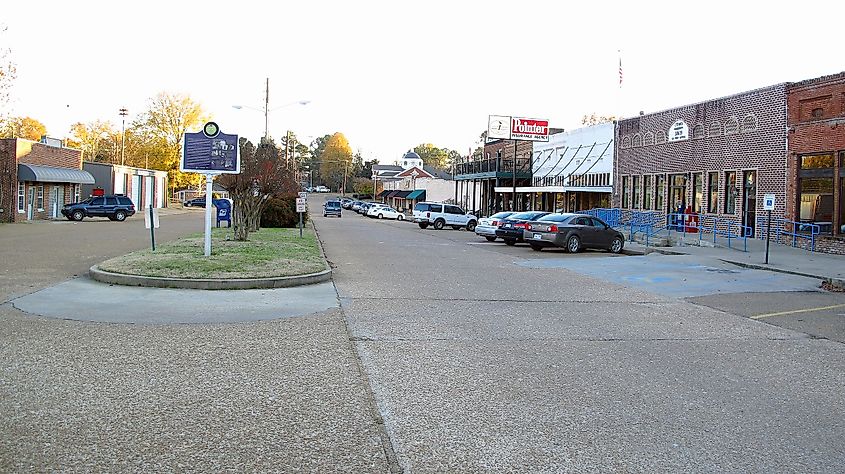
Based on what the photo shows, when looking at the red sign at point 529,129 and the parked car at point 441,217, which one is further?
the red sign at point 529,129

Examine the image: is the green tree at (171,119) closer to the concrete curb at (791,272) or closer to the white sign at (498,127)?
the white sign at (498,127)

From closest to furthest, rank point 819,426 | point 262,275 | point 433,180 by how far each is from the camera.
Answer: point 819,426 → point 262,275 → point 433,180

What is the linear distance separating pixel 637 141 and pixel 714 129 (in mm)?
7829

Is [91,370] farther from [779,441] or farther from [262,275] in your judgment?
[262,275]

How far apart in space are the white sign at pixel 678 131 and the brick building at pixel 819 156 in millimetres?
8278

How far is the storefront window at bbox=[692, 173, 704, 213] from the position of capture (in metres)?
35.4

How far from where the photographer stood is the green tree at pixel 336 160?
167125mm

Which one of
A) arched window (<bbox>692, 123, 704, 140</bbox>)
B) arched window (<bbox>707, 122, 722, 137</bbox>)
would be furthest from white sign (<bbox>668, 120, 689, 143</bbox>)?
arched window (<bbox>707, 122, 722, 137</bbox>)

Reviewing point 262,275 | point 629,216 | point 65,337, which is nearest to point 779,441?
point 65,337

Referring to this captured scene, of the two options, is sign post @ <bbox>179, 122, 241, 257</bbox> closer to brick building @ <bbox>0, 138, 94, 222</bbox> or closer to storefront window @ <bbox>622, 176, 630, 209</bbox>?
brick building @ <bbox>0, 138, 94, 222</bbox>

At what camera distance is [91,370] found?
288 inches

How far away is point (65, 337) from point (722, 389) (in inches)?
277

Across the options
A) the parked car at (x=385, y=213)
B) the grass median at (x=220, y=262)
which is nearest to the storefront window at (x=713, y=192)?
the grass median at (x=220, y=262)

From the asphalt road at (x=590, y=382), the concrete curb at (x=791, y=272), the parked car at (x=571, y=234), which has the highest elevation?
the parked car at (x=571, y=234)
